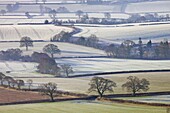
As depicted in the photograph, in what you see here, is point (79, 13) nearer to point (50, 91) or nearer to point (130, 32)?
point (130, 32)

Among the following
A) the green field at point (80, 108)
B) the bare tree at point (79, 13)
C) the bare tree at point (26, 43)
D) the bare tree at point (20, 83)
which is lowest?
the green field at point (80, 108)

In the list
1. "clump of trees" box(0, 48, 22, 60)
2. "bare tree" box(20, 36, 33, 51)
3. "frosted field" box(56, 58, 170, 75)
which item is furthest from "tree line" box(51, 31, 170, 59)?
"clump of trees" box(0, 48, 22, 60)

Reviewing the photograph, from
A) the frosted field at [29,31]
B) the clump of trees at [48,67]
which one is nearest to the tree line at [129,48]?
the frosted field at [29,31]

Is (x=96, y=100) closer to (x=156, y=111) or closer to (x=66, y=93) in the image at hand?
(x=66, y=93)

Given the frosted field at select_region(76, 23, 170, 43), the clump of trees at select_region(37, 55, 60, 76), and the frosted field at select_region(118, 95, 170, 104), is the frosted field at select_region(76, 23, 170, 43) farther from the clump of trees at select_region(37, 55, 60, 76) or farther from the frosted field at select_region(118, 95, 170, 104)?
the frosted field at select_region(118, 95, 170, 104)

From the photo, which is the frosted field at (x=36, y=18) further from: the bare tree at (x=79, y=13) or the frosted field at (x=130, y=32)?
Result: the frosted field at (x=130, y=32)

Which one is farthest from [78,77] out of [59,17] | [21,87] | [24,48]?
[59,17]
